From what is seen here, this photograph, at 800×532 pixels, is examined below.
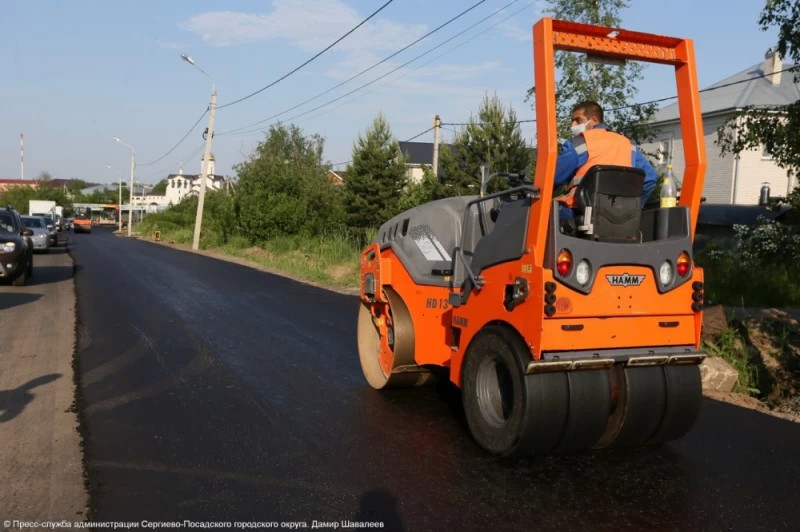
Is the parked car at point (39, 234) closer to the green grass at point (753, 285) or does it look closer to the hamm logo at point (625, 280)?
the green grass at point (753, 285)

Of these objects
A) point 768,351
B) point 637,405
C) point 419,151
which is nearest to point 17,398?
point 637,405

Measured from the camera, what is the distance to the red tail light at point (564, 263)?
433 centimetres

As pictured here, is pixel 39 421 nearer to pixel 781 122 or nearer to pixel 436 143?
pixel 781 122

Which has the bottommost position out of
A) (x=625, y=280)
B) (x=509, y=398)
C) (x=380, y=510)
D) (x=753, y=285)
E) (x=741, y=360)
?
(x=380, y=510)

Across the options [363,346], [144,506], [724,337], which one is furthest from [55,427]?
[724,337]

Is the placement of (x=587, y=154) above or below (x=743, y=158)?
below

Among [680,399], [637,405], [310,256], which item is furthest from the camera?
[310,256]

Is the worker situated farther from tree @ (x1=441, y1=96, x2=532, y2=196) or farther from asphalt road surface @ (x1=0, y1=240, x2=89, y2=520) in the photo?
tree @ (x1=441, y1=96, x2=532, y2=196)

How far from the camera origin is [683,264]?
470 cm

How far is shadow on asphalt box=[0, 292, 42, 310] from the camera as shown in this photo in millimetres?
12578

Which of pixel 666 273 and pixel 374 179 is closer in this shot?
A: pixel 666 273

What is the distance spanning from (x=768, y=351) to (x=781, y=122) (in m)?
3.77

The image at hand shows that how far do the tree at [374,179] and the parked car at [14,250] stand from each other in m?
18.0

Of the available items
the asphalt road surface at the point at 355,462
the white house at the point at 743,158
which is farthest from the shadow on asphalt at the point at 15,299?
the white house at the point at 743,158
